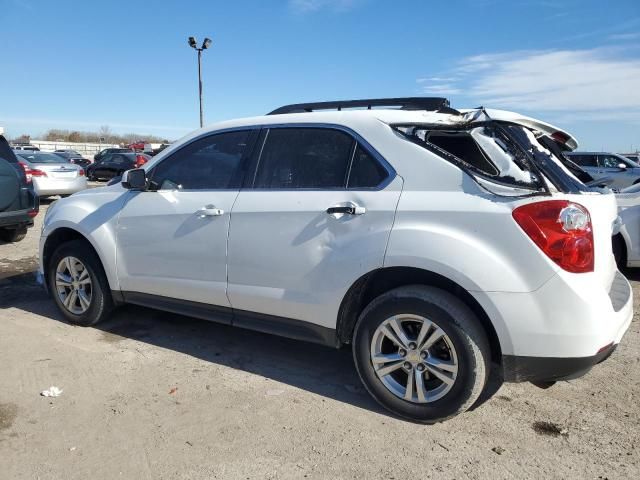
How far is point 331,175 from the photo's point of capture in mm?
3273

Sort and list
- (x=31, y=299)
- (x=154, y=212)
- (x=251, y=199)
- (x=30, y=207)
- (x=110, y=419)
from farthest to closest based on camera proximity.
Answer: (x=30, y=207)
(x=31, y=299)
(x=154, y=212)
(x=251, y=199)
(x=110, y=419)

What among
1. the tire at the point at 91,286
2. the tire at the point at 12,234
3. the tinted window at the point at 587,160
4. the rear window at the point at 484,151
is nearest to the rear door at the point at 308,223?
the rear window at the point at 484,151

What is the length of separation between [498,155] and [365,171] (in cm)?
77

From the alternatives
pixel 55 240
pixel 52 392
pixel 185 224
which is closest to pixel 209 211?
pixel 185 224

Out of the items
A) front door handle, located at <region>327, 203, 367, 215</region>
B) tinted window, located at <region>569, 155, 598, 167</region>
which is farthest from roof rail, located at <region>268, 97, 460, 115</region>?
tinted window, located at <region>569, 155, 598, 167</region>

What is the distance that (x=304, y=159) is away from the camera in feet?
11.3

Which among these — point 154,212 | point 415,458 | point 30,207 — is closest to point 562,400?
point 415,458

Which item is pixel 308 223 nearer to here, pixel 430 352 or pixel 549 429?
pixel 430 352

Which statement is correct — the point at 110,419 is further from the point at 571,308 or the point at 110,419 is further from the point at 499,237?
the point at 571,308

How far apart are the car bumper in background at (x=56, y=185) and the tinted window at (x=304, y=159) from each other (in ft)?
38.6

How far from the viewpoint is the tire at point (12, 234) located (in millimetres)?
8570

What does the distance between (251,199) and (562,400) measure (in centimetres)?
240

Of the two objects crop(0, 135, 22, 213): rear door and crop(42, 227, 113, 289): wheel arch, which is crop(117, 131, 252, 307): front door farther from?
crop(0, 135, 22, 213): rear door

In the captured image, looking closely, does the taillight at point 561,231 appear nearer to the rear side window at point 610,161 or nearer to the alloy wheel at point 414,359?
the alloy wheel at point 414,359
